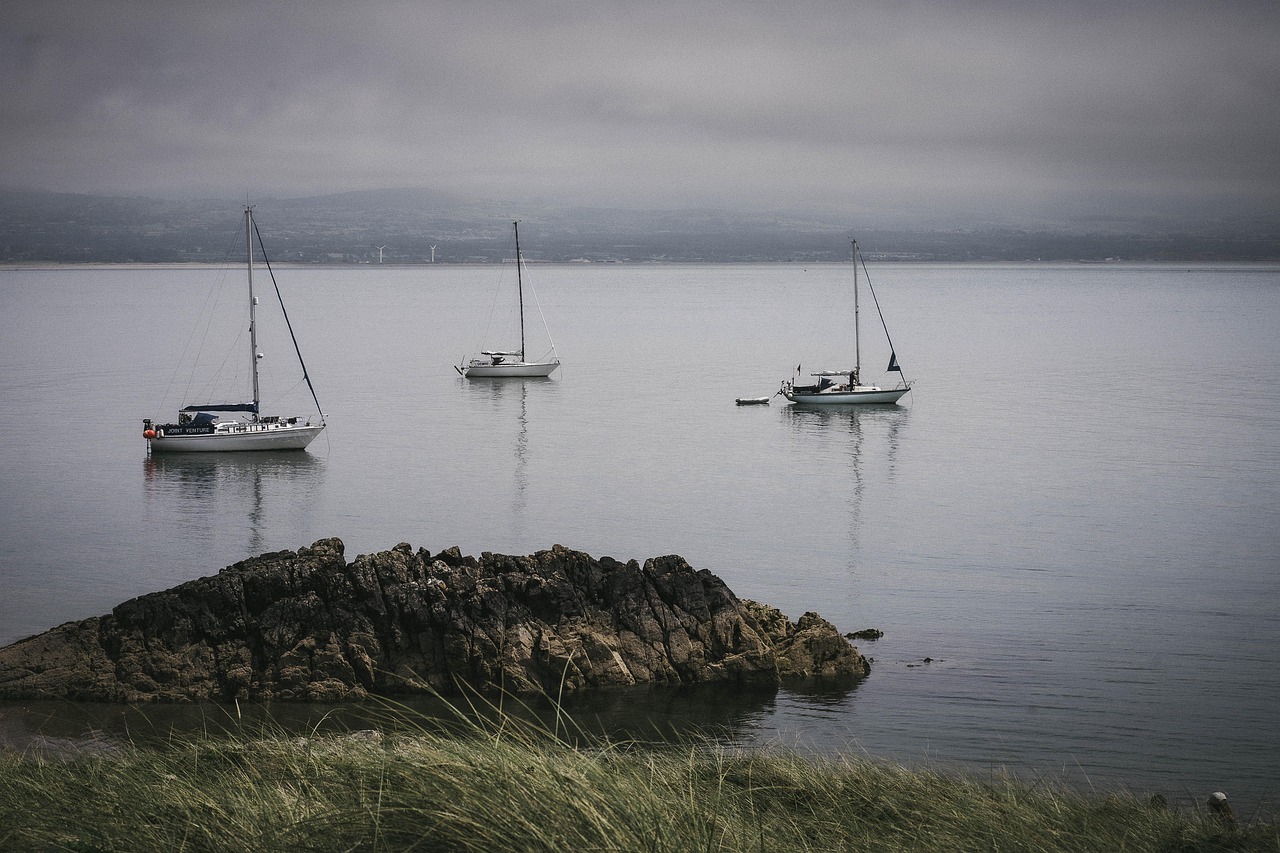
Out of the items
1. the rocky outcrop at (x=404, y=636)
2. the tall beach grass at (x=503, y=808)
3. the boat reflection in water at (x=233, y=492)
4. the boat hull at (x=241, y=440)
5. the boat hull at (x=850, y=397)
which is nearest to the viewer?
the tall beach grass at (x=503, y=808)

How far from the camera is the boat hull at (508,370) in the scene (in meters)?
66.7

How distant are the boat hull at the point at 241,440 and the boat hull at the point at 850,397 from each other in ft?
72.4

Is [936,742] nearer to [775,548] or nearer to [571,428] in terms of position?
[775,548]

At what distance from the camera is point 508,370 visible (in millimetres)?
67062

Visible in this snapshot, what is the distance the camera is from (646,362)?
79812 millimetres

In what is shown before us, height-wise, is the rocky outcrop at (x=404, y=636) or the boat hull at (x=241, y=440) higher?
the rocky outcrop at (x=404, y=636)

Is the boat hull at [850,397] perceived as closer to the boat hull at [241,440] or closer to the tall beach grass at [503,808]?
the boat hull at [241,440]

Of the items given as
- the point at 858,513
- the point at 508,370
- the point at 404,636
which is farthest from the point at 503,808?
the point at 508,370

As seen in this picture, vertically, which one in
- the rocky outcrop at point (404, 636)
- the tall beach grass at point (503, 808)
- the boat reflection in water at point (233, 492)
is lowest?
the boat reflection in water at point (233, 492)

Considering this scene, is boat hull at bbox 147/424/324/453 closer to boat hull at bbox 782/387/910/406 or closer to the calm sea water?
the calm sea water

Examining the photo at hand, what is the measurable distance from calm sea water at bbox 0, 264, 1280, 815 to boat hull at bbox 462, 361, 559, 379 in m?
1.32

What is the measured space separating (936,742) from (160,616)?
384 inches

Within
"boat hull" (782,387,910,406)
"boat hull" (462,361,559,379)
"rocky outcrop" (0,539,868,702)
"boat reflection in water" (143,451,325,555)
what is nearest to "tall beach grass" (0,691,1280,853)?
"rocky outcrop" (0,539,868,702)

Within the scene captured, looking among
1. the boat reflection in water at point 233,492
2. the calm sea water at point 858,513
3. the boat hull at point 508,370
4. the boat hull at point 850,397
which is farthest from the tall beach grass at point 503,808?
the boat hull at point 508,370
